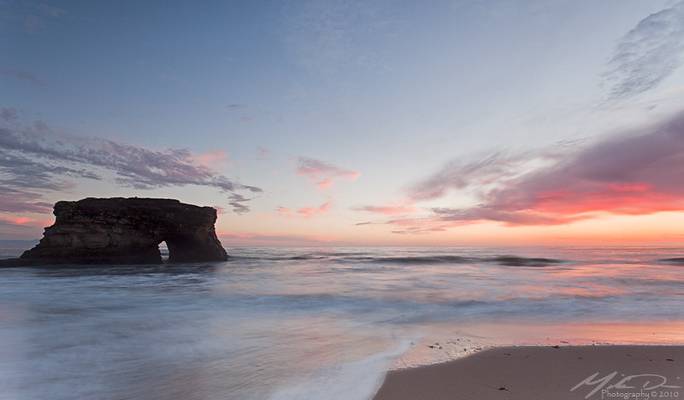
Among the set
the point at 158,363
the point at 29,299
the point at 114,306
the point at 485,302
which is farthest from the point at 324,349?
the point at 29,299

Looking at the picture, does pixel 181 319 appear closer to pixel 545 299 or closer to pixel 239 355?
pixel 239 355

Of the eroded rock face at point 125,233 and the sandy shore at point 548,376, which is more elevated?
the eroded rock face at point 125,233

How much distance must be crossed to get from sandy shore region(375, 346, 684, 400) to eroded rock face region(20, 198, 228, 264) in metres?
28.7

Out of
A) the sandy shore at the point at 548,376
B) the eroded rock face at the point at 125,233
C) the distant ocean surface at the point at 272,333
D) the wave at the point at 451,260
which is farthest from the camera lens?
the wave at the point at 451,260

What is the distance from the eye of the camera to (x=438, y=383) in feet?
12.7
